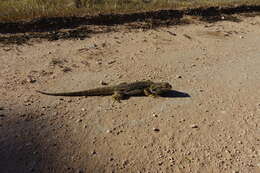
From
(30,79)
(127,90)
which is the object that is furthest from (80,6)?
(127,90)

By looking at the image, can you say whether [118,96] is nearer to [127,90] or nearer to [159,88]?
[127,90]


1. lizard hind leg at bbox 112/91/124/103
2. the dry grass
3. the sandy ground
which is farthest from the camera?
the dry grass

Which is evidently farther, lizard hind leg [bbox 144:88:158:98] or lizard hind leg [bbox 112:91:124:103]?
lizard hind leg [bbox 144:88:158:98]

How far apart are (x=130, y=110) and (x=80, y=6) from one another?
5.44 m

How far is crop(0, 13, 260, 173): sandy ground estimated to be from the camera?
11.8 feet

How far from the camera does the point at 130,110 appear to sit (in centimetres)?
458

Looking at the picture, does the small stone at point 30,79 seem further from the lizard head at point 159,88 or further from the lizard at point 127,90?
the lizard head at point 159,88

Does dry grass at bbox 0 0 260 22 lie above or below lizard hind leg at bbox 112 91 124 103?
above

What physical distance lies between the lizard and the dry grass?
147 inches

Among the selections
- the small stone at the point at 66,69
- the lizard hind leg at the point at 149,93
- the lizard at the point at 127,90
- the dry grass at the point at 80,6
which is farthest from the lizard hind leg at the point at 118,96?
the dry grass at the point at 80,6

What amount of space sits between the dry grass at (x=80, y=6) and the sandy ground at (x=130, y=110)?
148cm

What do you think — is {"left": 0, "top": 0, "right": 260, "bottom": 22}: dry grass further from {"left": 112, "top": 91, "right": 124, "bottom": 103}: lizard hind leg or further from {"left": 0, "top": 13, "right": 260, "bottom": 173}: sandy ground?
{"left": 112, "top": 91, "right": 124, "bottom": 103}: lizard hind leg

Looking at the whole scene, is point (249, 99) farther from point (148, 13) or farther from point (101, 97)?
point (148, 13)

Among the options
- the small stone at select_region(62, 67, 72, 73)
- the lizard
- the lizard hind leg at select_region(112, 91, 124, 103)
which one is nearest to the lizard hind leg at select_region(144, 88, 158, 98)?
the lizard
